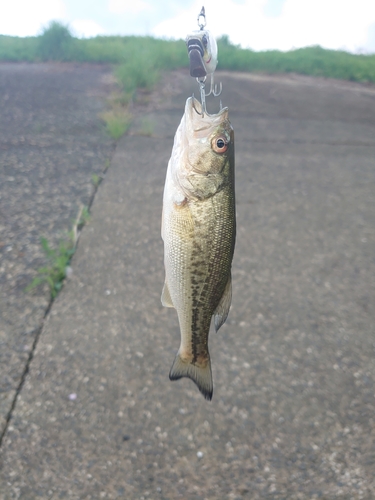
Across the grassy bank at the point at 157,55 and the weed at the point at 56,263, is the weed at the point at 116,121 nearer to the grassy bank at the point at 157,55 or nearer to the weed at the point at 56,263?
the grassy bank at the point at 157,55

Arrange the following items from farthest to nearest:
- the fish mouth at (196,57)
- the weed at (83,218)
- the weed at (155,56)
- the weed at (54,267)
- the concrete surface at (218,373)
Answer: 1. the weed at (155,56)
2. the weed at (83,218)
3. the weed at (54,267)
4. the concrete surface at (218,373)
5. the fish mouth at (196,57)

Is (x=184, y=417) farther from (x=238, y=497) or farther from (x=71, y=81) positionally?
(x=71, y=81)

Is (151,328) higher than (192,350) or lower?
lower

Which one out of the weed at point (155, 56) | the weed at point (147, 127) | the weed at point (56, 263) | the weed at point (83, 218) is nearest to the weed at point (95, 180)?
the weed at point (83, 218)

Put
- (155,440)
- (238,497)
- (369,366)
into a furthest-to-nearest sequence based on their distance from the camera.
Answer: (369,366)
(155,440)
(238,497)

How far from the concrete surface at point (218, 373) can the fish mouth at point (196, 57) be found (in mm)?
2071

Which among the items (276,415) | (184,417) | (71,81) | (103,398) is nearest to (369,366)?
(276,415)

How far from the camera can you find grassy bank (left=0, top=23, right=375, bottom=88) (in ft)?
32.0

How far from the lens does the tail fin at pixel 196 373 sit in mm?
1459

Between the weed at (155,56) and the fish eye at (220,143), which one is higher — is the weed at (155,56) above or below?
below

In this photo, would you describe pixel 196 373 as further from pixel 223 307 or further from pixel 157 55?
pixel 157 55

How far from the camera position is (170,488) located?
236cm

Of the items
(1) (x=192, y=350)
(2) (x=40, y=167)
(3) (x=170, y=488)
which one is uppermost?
Result: (1) (x=192, y=350)

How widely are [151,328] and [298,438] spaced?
1260 mm
